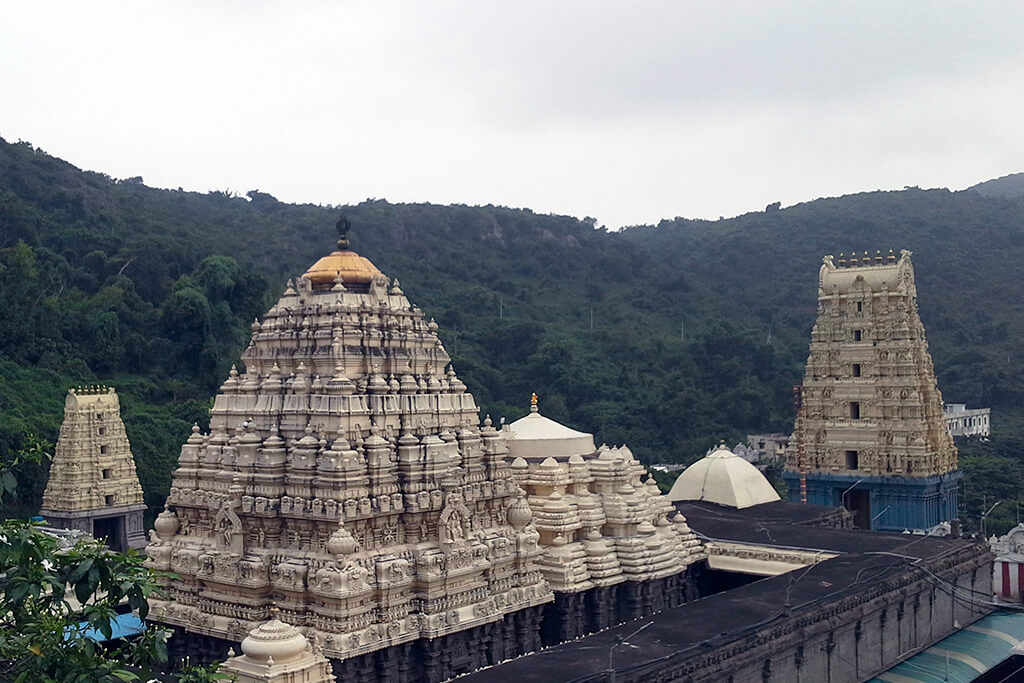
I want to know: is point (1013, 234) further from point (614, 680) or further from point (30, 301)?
point (614, 680)

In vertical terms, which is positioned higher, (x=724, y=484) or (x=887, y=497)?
(x=724, y=484)

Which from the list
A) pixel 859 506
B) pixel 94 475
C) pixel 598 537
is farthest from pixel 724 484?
pixel 94 475

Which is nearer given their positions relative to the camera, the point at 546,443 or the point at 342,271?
the point at 342,271

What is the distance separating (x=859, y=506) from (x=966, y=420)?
1258 inches

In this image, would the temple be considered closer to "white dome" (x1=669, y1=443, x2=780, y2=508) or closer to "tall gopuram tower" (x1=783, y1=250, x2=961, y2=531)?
"white dome" (x1=669, y1=443, x2=780, y2=508)

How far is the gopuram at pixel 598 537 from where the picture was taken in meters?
20.4

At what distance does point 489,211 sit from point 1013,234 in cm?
5299

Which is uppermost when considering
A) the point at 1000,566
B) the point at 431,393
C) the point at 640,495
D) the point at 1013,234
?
the point at 1013,234

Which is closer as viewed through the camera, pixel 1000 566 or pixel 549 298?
pixel 1000 566

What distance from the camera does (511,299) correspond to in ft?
272

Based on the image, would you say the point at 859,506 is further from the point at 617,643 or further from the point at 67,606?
the point at 67,606

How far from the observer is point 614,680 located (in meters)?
14.3

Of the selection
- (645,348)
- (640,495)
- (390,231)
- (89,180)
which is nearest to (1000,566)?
(640,495)

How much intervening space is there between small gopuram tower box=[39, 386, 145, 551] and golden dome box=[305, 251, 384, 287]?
49.4ft
